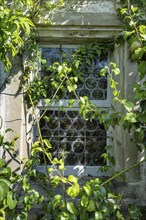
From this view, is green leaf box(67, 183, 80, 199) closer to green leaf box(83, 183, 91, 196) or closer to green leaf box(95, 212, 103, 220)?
green leaf box(83, 183, 91, 196)

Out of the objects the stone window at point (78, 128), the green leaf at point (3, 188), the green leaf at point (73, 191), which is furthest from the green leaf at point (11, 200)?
the stone window at point (78, 128)

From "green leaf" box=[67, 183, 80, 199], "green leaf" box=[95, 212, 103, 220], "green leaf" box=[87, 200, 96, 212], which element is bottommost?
"green leaf" box=[95, 212, 103, 220]

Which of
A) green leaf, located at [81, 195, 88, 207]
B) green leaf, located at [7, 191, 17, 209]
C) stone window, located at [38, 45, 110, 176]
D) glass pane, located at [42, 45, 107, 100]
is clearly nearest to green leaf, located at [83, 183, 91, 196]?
green leaf, located at [81, 195, 88, 207]

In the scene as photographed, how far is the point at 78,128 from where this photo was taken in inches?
113

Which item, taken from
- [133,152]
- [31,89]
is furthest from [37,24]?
[133,152]

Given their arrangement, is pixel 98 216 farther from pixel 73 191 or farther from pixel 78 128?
pixel 78 128

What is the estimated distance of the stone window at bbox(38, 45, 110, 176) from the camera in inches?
112

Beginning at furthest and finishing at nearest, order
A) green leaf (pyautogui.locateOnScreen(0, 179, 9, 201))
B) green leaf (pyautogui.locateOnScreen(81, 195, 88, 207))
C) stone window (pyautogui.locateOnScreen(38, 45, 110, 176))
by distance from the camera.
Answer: stone window (pyautogui.locateOnScreen(38, 45, 110, 176)), green leaf (pyautogui.locateOnScreen(81, 195, 88, 207)), green leaf (pyautogui.locateOnScreen(0, 179, 9, 201))

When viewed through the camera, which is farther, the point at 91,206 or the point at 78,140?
the point at 78,140

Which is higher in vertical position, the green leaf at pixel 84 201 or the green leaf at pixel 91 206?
the green leaf at pixel 84 201

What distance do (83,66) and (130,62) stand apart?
432 mm

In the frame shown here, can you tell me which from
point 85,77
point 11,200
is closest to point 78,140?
point 85,77

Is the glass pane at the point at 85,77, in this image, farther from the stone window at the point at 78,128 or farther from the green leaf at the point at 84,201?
the green leaf at the point at 84,201

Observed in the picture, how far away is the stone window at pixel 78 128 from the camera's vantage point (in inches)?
112
